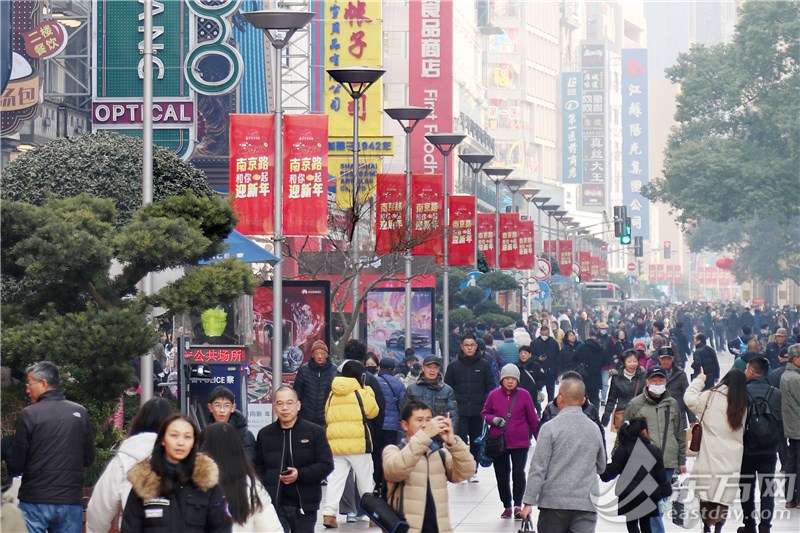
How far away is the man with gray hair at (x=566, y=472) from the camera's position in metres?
9.64

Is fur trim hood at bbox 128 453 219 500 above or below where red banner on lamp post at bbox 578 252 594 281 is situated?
below

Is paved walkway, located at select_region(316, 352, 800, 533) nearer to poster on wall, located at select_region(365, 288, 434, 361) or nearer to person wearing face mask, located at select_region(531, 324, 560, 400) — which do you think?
person wearing face mask, located at select_region(531, 324, 560, 400)

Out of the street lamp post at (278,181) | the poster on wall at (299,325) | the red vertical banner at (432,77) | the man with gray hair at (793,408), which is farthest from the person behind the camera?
the red vertical banner at (432,77)

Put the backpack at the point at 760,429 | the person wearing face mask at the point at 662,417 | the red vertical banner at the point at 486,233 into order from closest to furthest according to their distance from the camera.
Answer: the person wearing face mask at the point at 662,417
the backpack at the point at 760,429
the red vertical banner at the point at 486,233

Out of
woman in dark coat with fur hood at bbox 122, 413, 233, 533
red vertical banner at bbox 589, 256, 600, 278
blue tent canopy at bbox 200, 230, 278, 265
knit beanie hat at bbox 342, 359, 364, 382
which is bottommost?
woman in dark coat with fur hood at bbox 122, 413, 233, 533

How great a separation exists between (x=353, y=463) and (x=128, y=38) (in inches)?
837

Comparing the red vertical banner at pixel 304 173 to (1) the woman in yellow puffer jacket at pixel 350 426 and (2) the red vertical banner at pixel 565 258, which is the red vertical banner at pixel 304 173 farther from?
(2) the red vertical banner at pixel 565 258

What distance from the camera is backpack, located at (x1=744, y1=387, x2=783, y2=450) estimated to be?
42.0ft

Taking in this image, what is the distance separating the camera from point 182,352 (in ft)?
53.1

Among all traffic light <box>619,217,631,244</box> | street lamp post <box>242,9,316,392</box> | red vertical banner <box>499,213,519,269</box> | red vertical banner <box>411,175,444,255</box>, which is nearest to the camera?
street lamp post <box>242,9,316,392</box>

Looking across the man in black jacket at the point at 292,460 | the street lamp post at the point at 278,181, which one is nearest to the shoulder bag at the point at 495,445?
the street lamp post at the point at 278,181

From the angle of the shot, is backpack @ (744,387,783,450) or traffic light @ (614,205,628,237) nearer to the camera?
backpack @ (744,387,783,450)

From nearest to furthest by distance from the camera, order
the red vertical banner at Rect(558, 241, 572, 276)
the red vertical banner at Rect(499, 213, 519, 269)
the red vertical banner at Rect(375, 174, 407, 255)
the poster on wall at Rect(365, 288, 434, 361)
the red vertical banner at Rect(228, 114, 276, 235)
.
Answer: the red vertical banner at Rect(228, 114, 276, 235) → the red vertical banner at Rect(375, 174, 407, 255) → the poster on wall at Rect(365, 288, 434, 361) → the red vertical banner at Rect(499, 213, 519, 269) → the red vertical banner at Rect(558, 241, 572, 276)

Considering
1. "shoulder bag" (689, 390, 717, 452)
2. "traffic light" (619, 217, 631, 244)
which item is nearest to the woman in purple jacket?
"shoulder bag" (689, 390, 717, 452)
